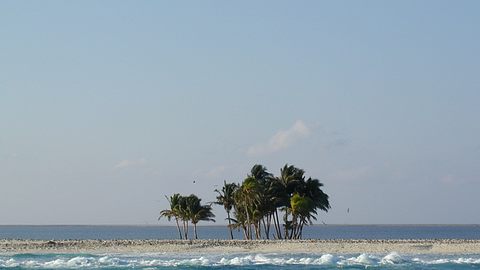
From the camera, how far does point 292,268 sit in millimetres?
42219

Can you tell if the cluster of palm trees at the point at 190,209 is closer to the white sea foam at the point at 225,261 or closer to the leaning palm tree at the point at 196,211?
the leaning palm tree at the point at 196,211

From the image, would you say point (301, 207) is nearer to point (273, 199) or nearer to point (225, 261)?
point (273, 199)

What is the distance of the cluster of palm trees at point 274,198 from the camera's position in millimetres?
76125

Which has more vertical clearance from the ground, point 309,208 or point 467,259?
point 309,208

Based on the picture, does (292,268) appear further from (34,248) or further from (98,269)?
(34,248)

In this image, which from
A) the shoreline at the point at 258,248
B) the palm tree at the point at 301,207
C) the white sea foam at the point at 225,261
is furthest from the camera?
the palm tree at the point at 301,207

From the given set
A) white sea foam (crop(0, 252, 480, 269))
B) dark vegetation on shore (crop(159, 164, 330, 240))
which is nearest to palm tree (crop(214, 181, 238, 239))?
dark vegetation on shore (crop(159, 164, 330, 240))

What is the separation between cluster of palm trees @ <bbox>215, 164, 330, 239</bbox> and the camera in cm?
7612

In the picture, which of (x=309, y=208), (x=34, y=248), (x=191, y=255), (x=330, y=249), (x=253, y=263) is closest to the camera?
(x=253, y=263)

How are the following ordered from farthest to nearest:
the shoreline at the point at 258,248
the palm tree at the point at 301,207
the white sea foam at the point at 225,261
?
the palm tree at the point at 301,207
the shoreline at the point at 258,248
the white sea foam at the point at 225,261

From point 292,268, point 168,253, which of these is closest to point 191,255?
point 168,253

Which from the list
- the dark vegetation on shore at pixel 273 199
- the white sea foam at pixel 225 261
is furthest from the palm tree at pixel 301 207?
the white sea foam at pixel 225 261

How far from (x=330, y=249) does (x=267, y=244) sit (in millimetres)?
6194

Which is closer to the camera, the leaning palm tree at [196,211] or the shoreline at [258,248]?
the shoreline at [258,248]
